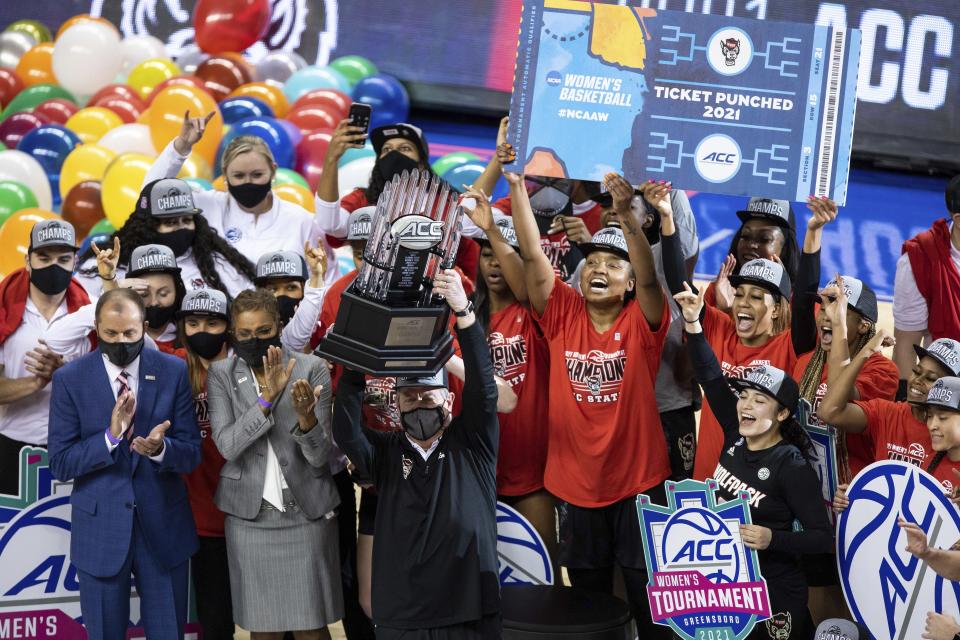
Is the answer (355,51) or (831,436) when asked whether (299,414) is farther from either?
(355,51)

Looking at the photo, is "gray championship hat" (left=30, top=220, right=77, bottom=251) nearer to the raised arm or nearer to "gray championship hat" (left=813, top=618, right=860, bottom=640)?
the raised arm

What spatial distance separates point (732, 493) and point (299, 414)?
1599mm

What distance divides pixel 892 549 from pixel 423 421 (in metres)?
1.67

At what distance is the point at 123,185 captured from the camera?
27.6ft

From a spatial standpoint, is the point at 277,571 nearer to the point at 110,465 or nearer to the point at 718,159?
the point at 110,465

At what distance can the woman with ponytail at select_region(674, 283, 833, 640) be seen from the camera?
446 cm

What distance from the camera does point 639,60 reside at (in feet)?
15.5

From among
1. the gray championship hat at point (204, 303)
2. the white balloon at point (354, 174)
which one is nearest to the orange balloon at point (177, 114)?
the white balloon at point (354, 174)

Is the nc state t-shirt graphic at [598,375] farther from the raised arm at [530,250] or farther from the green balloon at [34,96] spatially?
the green balloon at [34,96]

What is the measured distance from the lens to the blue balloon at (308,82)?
10.7m

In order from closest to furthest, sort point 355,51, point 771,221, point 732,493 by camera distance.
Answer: point 732,493 < point 771,221 < point 355,51

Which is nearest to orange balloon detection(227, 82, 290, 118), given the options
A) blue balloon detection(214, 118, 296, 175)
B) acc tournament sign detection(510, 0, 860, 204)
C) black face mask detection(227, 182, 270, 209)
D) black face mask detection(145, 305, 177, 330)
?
blue balloon detection(214, 118, 296, 175)

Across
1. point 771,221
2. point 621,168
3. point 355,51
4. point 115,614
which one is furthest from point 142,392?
point 355,51

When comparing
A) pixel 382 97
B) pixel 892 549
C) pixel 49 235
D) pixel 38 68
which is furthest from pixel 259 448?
pixel 38 68
